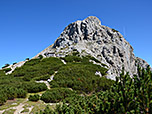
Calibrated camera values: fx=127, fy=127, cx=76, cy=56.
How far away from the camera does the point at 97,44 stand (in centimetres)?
5209

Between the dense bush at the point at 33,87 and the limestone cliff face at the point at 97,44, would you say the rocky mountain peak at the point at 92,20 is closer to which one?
the limestone cliff face at the point at 97,44

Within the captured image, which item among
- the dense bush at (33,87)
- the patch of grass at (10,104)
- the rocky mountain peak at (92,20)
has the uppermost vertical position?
the rocky mountain peak at (92,20)

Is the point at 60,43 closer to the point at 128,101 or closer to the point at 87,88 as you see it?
the point at 87,88

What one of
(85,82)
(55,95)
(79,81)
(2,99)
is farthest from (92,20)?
(2,99)

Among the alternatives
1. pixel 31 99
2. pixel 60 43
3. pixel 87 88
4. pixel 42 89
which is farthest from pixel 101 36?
pixel 31 99

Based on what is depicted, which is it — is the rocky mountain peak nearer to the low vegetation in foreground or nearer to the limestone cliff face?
the limestone cliff face

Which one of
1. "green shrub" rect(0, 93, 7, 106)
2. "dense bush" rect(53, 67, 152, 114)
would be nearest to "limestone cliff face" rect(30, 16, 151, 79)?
"green shrub" rect(0, 93, 7, 106)

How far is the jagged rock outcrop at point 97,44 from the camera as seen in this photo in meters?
46.8

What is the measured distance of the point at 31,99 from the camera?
45.9 ft

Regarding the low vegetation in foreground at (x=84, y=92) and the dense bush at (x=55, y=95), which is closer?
the low vegetation in foreground at (x=84, y=92)

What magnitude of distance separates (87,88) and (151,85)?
14.6 meters

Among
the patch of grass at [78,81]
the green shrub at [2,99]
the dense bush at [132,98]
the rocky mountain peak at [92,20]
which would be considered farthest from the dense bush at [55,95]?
the rocky mountain peak at [92,20]

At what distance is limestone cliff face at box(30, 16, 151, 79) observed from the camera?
154 ft

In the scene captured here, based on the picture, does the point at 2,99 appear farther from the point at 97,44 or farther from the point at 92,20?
the point at 92,20
